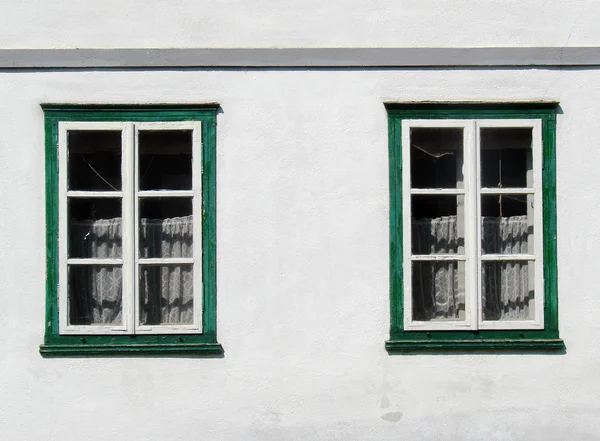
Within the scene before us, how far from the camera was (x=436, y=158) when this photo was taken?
7.36 m

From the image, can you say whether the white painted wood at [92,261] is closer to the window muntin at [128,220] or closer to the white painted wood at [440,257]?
the window muntin at [128,220]

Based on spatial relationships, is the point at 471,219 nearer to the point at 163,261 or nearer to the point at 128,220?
the point at 163,261

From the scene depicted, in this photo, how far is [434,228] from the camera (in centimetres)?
734

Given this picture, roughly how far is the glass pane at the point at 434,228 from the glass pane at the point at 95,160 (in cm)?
206

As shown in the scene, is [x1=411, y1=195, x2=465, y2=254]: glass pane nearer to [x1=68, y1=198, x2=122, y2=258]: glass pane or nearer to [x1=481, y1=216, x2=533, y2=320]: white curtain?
[x1=481, y1=216, x2=533, y2=320]: white curtain

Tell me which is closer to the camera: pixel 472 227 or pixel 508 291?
pixel 472 227

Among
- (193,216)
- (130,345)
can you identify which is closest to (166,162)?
(193,216)

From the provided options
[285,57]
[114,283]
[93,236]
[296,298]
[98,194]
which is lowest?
[296,298]

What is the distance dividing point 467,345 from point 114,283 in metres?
2.42

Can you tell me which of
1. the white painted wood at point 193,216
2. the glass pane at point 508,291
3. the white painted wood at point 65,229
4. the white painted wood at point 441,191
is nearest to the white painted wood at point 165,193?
the white painted wood at point 193,216

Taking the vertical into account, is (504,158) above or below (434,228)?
above

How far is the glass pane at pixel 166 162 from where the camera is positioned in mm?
7309
